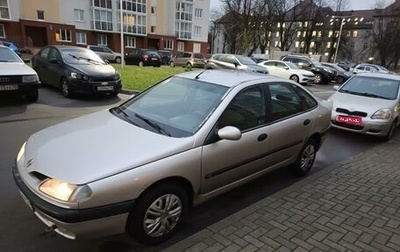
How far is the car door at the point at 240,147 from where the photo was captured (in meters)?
3.26

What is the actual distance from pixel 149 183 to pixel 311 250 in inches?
67.0

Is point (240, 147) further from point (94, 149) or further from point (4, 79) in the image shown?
point (4, 79)

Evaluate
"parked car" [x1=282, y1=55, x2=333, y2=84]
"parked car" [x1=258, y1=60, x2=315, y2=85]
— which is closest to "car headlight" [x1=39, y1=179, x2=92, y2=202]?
"parked car" [x1=258, y1=60, x2=315, y2=85]

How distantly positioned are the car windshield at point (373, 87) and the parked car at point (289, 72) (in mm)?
9749

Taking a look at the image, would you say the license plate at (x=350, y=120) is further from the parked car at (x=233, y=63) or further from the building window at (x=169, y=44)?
Result: the building window at (x=169, y=44)

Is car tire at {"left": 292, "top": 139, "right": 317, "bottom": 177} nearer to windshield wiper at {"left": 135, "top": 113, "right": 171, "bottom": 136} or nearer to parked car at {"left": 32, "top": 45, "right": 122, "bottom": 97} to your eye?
windshield wiper at {"left": 135, "top": 113, "right": 171, "bottom": 136}

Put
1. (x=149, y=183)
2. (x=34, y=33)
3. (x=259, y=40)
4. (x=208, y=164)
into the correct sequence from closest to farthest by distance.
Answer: (x=149, y=183)
(x=208, y=164)
(x=34, y=33)
(x=259, y=40)

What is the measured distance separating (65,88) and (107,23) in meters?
34.9

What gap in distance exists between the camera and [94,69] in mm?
9844

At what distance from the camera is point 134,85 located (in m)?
11.9

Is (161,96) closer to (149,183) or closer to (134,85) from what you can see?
(149,183)

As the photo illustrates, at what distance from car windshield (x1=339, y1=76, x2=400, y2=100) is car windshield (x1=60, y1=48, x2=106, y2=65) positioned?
25.6ft

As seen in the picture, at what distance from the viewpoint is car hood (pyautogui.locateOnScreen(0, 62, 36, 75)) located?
7.87 m

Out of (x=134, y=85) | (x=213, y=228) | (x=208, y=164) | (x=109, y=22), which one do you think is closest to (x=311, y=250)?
(x=213, y=228)
